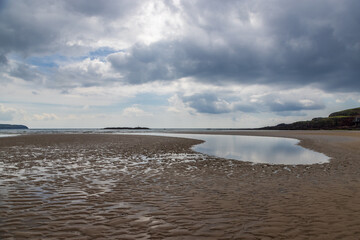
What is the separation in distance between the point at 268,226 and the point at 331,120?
159m

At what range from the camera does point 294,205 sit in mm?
7980

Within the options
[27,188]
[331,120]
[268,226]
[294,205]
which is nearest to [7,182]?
[27,188]

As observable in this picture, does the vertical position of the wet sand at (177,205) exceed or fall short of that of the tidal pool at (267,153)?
it exceeds it

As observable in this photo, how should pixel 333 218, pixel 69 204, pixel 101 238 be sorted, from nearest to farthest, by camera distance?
pixel 101 238
pixel 333 218
pixel 69 204

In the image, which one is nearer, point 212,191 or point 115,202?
point 115,202

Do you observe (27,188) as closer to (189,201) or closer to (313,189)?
(189,201)

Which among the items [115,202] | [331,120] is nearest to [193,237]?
[115,202]

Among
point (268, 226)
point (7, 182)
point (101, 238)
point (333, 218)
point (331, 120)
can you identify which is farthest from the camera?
point (331, 120)

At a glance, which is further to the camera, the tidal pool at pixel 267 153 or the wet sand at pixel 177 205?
the tidal pool at pixel 267 153

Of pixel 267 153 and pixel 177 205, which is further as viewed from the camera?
pixel 267 153

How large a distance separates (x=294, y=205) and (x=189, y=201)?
3.82 metres

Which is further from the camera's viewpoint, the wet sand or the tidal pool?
the tidal pool

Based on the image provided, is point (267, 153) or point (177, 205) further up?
point (177, 205)

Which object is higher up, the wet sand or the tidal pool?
the wet sand
